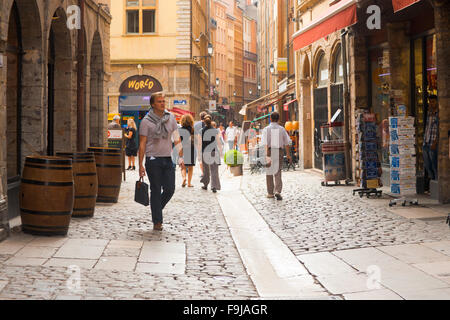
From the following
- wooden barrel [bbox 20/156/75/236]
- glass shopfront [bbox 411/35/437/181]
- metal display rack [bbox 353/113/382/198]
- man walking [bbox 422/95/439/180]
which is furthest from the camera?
glass shopfront [bbox 411/35/437/181]

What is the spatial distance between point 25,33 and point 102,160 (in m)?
2.37

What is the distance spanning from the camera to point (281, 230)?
33.2 ft

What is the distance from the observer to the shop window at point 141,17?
4441 centimetres

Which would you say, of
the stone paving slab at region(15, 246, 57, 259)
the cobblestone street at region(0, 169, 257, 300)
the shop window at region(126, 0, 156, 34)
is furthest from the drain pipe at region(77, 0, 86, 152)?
the shop window at region(126, 0, 156, 34)

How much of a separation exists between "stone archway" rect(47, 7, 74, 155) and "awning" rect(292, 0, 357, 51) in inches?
196

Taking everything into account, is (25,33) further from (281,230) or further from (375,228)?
(375,228)

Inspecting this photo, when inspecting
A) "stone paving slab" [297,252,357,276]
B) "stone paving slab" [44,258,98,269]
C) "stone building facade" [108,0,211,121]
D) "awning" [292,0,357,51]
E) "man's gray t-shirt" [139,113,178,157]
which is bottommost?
"stone paving slab" [297,252,357,276]

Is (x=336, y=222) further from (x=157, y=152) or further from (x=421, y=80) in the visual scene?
(x=421, y=80)

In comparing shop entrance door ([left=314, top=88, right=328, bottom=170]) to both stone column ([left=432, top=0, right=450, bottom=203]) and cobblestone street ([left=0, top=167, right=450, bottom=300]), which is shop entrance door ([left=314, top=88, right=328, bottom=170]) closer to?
stone column ([left=432, top=0, right=450, bottom=203])

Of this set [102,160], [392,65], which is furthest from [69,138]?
[392,65]

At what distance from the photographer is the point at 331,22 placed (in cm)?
1430

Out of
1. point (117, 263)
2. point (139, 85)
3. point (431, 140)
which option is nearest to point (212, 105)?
point (139, 85)

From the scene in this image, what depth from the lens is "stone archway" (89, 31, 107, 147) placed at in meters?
18.3
